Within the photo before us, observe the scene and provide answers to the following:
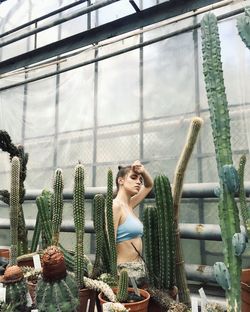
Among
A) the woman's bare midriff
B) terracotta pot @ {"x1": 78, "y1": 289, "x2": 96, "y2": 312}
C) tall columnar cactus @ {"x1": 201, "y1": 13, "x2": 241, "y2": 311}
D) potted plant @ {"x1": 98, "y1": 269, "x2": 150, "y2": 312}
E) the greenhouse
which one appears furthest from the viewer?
the woman's bare midriff

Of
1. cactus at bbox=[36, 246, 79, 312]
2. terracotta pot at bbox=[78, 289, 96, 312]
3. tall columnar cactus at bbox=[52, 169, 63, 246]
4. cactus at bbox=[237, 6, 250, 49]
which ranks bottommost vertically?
terracotta pot at bbox=[78, 289, 96, 312]

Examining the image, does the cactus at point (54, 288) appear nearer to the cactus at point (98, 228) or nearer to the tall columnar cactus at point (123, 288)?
the tall columnar cactus at point (123, 288)

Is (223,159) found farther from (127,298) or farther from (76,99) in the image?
(76,99)

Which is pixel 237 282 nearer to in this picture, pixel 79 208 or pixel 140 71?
pixel 79 208

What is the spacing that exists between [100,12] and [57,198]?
2573 mm

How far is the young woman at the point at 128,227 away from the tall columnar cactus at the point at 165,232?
9.6 inches

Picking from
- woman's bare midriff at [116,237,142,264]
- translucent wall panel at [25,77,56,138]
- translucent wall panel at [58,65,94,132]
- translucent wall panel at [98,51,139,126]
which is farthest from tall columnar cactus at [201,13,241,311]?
translucent wall panel at [25,77,56,138]

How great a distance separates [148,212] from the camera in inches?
74.5

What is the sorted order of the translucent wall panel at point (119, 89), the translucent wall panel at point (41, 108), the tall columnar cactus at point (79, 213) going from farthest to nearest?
the translucent wall panel at point (41, 108)
the translucent wall panel at point (119, 89)
the tall columnar cactus at point (79, 213)

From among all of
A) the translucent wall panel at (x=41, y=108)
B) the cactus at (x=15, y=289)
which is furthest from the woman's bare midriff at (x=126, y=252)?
the translucent wall panel at (x=41, y=108)

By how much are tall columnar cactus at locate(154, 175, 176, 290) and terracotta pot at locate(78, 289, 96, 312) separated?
0.37 m

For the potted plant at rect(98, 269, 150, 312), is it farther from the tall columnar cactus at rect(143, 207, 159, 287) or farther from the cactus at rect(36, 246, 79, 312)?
the cactus at rect(36, 246, 79, 312)

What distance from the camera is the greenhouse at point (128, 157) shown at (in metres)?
1.34

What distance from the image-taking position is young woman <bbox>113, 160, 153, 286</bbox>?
2041mm
